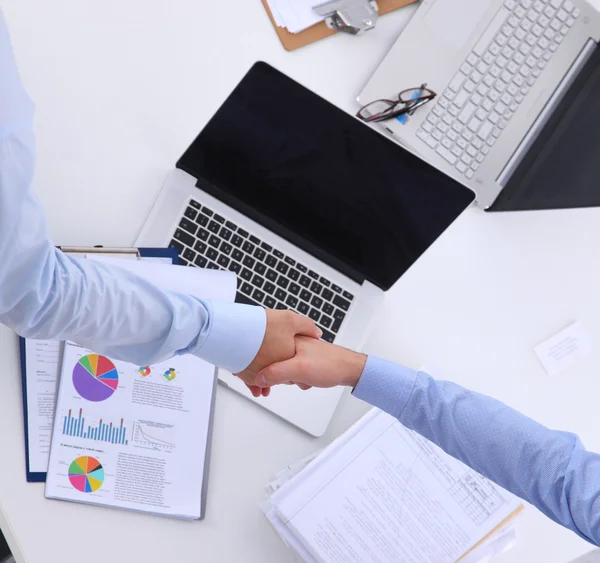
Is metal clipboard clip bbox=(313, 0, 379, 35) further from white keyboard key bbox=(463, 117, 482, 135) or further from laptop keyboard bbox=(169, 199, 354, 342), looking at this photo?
laptop keyboard bbox=(169, 199, 354, 342)

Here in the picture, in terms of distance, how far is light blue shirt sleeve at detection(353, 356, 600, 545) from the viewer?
85cm

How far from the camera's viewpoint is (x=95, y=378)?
0.92 metres

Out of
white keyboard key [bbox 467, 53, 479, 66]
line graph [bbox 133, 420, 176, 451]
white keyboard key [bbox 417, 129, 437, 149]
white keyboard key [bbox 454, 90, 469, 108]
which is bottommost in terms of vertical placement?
line graph [bbox 133, 420, 176, 451]

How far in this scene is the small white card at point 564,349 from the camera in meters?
1.11

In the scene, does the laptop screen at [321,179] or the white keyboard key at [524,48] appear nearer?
the laptop screen at [321,179]

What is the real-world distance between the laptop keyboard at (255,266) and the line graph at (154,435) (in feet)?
0.70

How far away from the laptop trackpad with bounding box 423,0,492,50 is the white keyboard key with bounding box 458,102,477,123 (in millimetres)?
98

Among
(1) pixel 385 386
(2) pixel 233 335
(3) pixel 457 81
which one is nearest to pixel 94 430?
(2) pixel 233 335

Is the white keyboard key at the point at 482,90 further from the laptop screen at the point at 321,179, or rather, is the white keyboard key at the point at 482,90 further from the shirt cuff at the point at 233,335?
the shirt cuff at the point at 233,335

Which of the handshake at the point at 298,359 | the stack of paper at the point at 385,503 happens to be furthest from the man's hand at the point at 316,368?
the stack of paper at the point at 385,503

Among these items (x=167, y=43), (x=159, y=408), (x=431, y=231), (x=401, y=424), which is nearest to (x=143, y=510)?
(x=159, y=408)

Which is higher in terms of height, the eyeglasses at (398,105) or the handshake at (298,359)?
the eyeglasses at (398,105)

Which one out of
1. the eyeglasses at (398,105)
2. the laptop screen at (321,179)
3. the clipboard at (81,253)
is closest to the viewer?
the laptop screen at (321,179)

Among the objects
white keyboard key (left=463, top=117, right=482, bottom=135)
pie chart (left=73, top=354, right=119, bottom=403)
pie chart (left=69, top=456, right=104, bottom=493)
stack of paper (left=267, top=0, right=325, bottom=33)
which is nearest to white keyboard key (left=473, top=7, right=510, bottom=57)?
white keyboard key (left=463, top=117, right=482, bottom=135)
